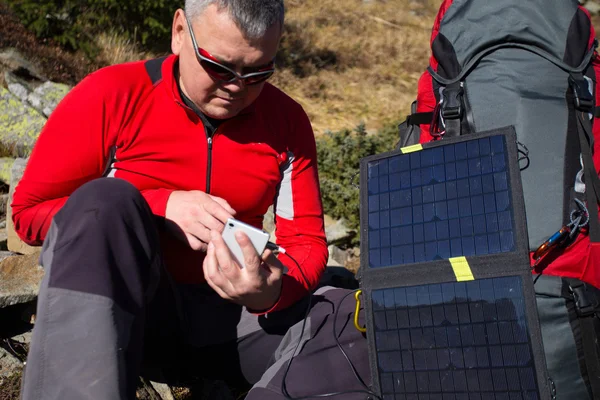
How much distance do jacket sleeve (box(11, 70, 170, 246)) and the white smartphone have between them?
0.39m

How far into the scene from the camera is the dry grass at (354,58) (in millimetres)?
9031

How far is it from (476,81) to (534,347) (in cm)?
128

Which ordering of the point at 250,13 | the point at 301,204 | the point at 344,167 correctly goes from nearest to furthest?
the point at 250,13 < the point at 301,204 < the point at 344,167

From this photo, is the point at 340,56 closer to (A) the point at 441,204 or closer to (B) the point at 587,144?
(B) the point at 587,144

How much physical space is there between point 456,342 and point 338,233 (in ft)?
10.4

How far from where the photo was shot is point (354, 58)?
10.9 metres

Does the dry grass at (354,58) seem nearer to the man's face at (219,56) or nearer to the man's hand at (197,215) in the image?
the man's face at (219,56)

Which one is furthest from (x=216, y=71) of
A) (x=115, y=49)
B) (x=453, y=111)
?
(x=115, y=49)

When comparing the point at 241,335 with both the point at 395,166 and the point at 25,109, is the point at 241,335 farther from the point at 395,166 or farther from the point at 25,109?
the point at 25,109

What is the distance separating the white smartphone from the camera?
196 cm

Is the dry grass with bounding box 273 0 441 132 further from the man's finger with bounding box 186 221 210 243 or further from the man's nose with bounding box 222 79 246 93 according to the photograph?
the man's finger with bounding box 186 221 210 243

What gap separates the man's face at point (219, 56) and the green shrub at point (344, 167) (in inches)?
121

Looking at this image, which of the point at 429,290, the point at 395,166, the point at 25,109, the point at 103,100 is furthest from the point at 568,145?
the point at 25,109

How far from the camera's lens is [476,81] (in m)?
2.86
